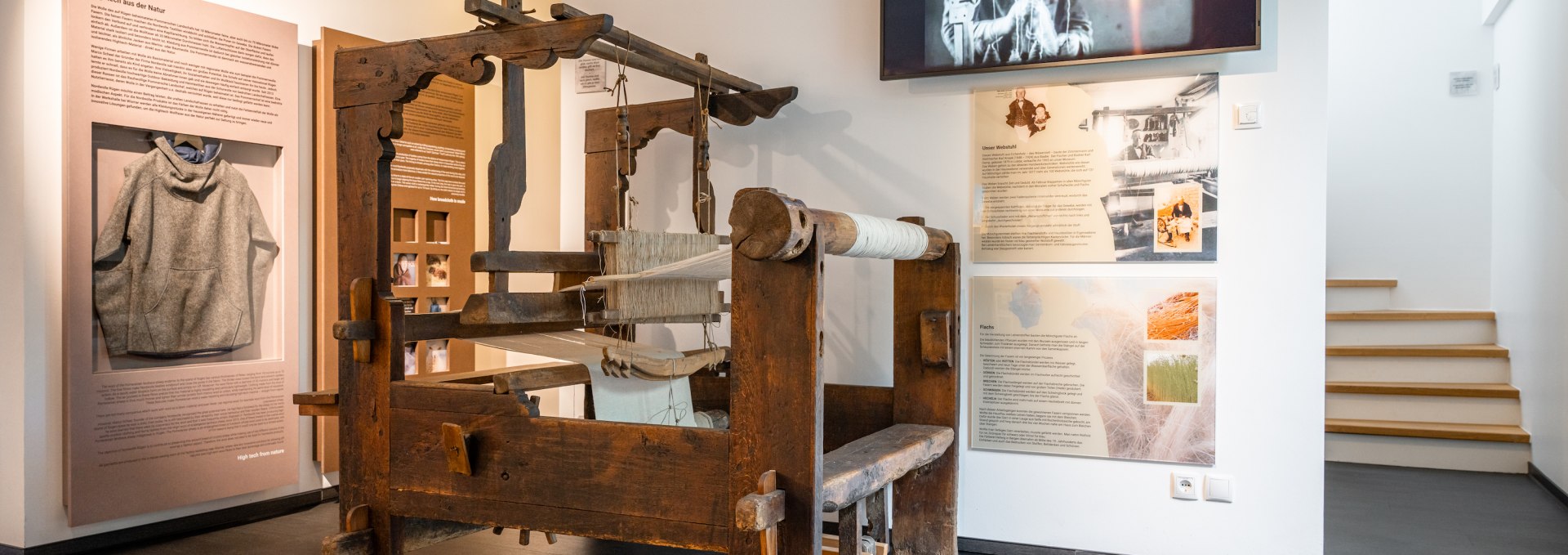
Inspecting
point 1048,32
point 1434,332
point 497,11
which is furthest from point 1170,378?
point 1434,332

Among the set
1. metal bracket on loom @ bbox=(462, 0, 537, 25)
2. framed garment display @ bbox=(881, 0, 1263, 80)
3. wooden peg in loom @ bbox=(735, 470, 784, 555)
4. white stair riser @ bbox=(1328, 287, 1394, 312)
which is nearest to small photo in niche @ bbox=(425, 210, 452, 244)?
metal bracket on loom @ bbox=(462, 0, 537, 25)

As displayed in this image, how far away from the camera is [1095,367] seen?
3525 millimetres

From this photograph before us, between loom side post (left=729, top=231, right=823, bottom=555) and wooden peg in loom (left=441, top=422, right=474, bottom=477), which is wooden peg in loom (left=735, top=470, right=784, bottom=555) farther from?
wooden peg in loom (left=441, top=422, right=474, bottom=477)

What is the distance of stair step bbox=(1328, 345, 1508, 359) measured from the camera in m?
5.66

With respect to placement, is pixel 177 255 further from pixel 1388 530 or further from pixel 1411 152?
pixel 1411 152

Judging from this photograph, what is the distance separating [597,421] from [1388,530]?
3.32m

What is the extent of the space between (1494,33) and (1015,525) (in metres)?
5.32

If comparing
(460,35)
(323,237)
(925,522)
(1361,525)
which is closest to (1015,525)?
(925,522)

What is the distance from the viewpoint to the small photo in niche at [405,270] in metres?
4.84

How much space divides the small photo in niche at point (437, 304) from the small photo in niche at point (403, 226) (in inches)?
12.8

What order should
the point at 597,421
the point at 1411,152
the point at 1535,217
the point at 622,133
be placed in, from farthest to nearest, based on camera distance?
the point at 1411,152 → the point at 1535,217 → the point at 622,133 → the point at 597,421

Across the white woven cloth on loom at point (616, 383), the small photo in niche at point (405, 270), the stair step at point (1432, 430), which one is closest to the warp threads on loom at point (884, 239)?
the white woven cloth on loom at point (616, 383)

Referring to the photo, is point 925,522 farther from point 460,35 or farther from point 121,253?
point 121,253

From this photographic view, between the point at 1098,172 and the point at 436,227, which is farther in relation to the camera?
the point at 436,227
